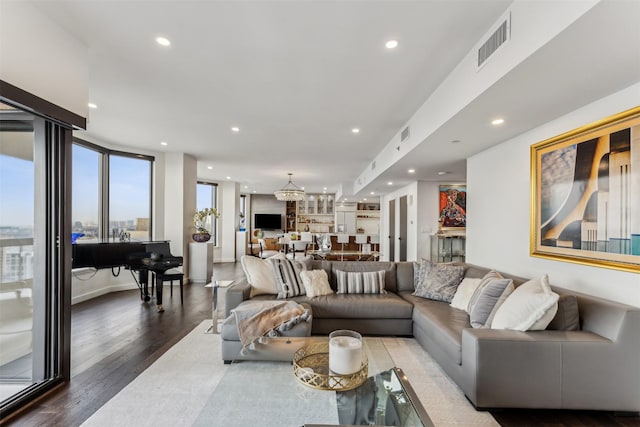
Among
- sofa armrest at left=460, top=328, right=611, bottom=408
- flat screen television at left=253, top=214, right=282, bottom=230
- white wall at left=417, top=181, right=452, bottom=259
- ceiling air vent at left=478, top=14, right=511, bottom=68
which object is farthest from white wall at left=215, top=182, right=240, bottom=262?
sofa armrest at left=460, top=328, right=611, bottom=408

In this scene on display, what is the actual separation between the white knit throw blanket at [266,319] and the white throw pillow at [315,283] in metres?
0.67

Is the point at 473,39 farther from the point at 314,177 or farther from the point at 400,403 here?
the point at 314,177

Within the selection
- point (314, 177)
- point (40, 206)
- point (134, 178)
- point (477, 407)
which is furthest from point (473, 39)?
point (314, 177)

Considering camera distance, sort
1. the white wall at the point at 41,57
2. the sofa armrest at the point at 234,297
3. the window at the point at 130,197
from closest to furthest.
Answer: the white wall at the point at 41,57, the sofa armrest at the point at 234,297, the window at the point at 130,197

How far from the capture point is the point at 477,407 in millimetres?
2211

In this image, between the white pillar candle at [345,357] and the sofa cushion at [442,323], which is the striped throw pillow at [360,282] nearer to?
the sofa cushion at [442,323]

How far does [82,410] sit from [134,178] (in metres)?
5.06

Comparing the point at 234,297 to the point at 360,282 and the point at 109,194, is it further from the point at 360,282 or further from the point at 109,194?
the point at 109,194

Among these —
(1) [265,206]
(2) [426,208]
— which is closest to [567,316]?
(2) [426,208]

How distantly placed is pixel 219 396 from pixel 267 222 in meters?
11.7

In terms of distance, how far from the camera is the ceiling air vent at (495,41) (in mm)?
1989

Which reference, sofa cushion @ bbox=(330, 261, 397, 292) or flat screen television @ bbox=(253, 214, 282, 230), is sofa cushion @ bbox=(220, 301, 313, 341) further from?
flat screen television @ bbox=(253, 214, 282, 230)

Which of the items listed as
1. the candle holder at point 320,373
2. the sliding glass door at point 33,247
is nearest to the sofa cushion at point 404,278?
the candle holder at point 320,373

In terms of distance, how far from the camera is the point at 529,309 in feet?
7.55
